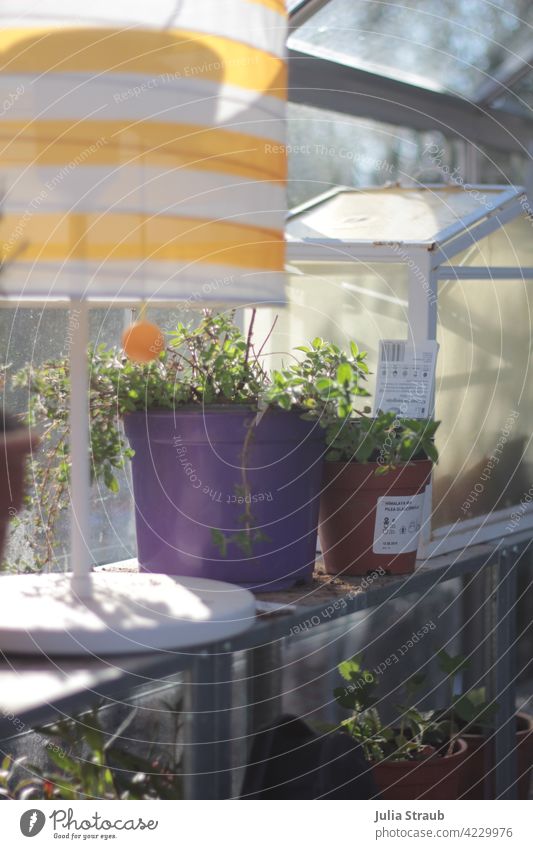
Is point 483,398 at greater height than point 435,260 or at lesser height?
lesser

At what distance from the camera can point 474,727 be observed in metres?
1.32

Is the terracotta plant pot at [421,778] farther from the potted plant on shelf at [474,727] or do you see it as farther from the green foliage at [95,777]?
the green foliage at [95,777]

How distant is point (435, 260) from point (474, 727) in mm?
605

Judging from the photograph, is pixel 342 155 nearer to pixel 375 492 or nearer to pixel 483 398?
pixel 483 398

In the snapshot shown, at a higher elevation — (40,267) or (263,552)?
(40,267)

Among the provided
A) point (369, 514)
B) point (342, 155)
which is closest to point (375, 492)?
point (369, 514)

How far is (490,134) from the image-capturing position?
6.26 ft

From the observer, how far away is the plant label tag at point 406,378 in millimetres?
1157

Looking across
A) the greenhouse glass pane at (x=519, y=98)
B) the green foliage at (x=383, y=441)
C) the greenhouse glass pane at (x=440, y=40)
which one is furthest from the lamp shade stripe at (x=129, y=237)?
the greenhouse glass pane at (x=519, y=98)

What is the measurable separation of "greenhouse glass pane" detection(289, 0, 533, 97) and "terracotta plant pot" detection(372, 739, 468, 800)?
1066 millimetres

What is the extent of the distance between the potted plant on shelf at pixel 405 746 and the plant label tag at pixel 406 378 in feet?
1.15
